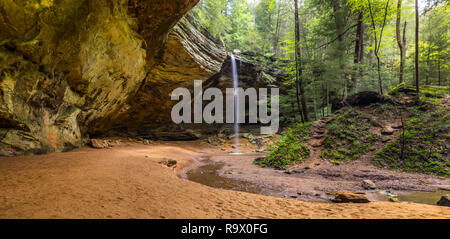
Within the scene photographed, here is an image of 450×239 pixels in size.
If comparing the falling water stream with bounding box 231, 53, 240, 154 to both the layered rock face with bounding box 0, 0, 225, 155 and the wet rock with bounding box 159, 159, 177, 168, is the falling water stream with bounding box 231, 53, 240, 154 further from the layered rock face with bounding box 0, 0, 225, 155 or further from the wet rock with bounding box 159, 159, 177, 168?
the wet rock with bounding box 159, 159, 177, 168

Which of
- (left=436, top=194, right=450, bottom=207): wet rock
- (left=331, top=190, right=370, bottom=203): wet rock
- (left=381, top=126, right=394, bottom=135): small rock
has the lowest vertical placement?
(left=331, top=190, right=370, bottom=203): wet rock

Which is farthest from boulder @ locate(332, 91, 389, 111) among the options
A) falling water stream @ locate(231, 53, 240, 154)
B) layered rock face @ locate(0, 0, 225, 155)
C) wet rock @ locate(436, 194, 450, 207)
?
layered rock face @ locate(0, 0, 225, 155)

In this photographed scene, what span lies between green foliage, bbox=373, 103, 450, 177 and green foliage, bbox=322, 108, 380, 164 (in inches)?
26.7

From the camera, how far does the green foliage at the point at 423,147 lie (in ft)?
18.2

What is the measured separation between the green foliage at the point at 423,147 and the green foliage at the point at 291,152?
2.43 metres

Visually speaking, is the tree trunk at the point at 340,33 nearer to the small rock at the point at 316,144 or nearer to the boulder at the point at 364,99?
the boulder at the point at 364,99

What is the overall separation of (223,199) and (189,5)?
666 cm

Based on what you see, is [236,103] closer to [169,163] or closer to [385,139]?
[169,163]

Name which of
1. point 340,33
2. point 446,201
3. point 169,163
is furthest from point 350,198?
point 340,33

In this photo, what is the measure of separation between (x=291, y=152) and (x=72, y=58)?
839 cm

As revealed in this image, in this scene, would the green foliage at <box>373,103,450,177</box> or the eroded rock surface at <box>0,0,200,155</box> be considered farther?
the green foliage at <box>373,103,450,177</box>

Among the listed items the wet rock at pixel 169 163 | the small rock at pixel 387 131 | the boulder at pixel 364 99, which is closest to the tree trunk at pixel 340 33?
the boulder at pixel 364 99

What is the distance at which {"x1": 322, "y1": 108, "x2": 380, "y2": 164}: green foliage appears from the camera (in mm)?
7086

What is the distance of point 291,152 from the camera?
7820 millimetres
